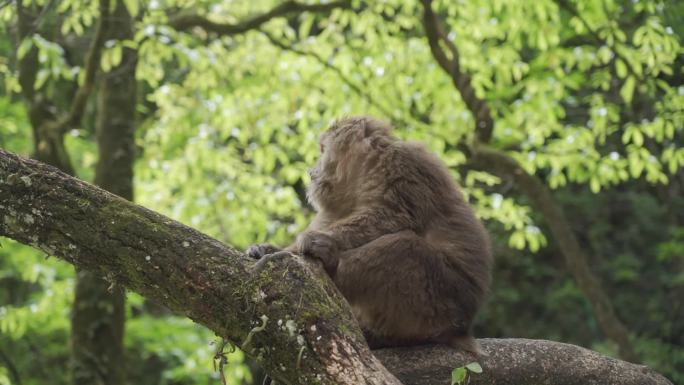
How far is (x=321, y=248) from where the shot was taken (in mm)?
3727

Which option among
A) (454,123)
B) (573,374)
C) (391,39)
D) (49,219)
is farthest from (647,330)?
(49,219)

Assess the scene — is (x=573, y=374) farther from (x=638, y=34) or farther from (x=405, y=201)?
(x=638, y=34)

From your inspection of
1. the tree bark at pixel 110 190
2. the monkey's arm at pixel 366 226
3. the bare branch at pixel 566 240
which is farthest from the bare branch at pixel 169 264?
the bare branch at pixel 566 240

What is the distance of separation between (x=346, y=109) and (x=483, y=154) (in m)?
1.61

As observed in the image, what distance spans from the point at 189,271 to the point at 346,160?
1.96 m

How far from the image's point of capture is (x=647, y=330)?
13086mm

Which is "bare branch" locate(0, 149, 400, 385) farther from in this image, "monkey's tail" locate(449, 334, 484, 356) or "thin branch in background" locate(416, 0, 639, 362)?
"thin branch in background" locate(416, 0, 639, 362)

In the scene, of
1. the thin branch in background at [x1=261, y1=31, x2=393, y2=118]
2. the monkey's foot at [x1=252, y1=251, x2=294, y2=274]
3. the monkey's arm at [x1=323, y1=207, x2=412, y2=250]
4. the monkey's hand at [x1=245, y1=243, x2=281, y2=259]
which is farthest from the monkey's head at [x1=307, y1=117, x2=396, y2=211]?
the thin branch in background at [x1=261, y1=31, x2=393, y2=118]

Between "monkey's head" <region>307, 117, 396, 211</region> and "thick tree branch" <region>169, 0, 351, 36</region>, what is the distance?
4.04 m

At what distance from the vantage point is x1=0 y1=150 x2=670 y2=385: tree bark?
2.84 m

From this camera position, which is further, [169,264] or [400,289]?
[400,289]

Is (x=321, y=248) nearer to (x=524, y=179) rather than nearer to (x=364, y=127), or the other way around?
(x=364, y=127)

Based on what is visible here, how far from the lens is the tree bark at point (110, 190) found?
25.5 ft

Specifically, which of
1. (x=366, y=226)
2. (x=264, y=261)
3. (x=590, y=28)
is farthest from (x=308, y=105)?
(x=264, y=261)
